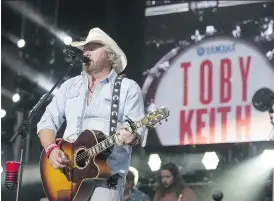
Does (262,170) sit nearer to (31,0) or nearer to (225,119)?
(225,119)

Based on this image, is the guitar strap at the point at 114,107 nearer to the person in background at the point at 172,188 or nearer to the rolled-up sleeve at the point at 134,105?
the rolled-up sleeve at the point at 134,105

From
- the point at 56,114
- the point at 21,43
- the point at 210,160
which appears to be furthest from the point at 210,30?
the point at 56,114

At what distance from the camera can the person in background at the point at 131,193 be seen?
591 cm

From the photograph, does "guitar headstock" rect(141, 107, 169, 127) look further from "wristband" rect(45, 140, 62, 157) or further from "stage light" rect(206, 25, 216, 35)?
"stage light" rect(206, 25, 216, 35)

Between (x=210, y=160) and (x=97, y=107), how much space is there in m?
2.98

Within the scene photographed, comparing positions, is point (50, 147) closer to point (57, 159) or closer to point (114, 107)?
point (57, 159)

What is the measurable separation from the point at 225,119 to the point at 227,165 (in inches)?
19.6

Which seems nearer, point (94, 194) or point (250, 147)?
point (94, 194)

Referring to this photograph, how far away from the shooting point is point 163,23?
618cm

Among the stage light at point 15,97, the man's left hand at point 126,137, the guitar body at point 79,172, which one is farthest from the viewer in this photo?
the stage light at point 15,97

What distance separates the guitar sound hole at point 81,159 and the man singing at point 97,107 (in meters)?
0.07

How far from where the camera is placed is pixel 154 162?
20.0 ft

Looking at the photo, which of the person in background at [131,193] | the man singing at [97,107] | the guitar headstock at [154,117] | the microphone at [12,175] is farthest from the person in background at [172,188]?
the guitar headstock at [154,117]

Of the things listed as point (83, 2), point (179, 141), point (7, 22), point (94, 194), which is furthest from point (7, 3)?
point (94, 194)
